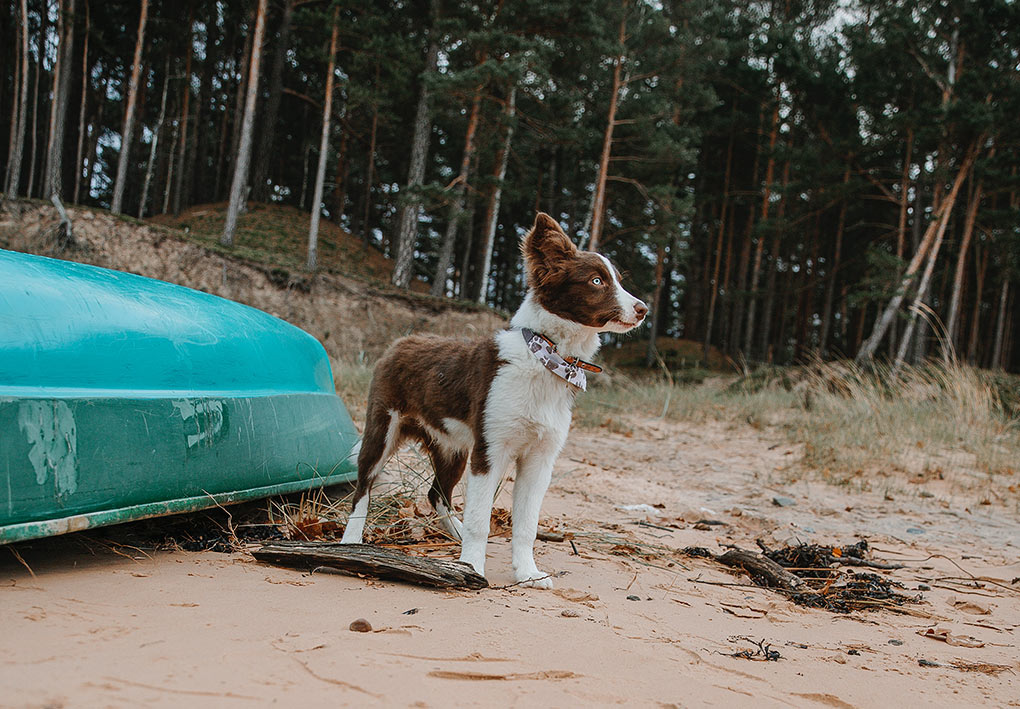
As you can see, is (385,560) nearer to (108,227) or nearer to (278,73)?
(108,227)

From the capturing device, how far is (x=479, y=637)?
2113mm

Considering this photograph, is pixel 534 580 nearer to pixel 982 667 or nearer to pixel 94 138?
pixel 982 667

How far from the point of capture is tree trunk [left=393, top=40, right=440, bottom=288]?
1819cm

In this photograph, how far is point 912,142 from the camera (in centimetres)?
2050

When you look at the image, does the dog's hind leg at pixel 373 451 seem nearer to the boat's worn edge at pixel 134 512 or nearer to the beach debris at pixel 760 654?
the boat's worn edge at pixel 134 512

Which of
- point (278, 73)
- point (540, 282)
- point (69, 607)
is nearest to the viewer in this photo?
point (69, 607)

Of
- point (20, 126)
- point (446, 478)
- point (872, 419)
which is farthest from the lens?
point (20, 126)

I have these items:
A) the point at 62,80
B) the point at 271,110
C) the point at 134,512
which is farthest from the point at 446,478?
the point at 271,110

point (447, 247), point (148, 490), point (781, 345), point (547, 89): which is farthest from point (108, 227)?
point (781, 345)

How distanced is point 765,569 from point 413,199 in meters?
15.7

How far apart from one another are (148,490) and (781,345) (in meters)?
33.6

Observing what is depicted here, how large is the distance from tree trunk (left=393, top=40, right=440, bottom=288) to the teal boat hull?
1436cm

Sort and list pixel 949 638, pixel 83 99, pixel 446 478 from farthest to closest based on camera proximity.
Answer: pixel 83 99 → pixel 446 478 → pixel 949 638

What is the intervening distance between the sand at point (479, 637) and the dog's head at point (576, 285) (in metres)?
1.25
